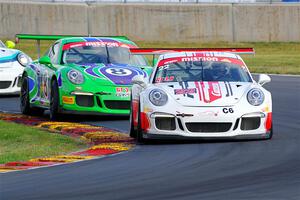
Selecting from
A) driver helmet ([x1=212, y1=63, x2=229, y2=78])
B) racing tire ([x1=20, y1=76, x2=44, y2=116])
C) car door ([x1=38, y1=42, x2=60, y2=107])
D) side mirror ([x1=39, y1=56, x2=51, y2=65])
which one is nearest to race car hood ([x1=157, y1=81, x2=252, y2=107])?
driver helmet ([x1=212, y1=63, x2=229, y2=78])

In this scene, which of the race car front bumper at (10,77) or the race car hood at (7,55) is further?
the race car hood at (7,55)

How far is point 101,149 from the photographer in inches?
489

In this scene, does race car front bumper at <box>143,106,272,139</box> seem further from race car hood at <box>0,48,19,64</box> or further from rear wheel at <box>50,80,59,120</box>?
race car hood at <box>0,48,19,64</box>

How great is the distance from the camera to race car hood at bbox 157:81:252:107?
1277 cm

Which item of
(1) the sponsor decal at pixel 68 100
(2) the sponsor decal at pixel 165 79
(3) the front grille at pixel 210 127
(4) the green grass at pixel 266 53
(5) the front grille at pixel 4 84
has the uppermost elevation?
(2) the sponsor decal at pixel 165 79

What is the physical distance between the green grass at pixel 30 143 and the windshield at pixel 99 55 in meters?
1.95

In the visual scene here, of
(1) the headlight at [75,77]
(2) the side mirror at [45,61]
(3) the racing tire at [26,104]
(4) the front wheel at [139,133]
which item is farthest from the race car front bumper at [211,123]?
(3) the racing tire at [26,104]

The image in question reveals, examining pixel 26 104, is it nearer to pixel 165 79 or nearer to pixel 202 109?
pixel 165 79

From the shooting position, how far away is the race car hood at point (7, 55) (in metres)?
21.8

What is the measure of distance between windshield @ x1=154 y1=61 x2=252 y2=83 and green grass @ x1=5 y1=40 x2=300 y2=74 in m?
14.4

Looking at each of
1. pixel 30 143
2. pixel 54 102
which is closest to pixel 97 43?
pixel 54 102

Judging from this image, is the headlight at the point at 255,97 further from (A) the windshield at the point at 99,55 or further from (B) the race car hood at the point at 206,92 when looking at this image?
(A) the windshield at the point at 99,55

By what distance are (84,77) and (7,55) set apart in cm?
591

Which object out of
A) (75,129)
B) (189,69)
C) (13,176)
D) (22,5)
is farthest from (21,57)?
(22,5)
